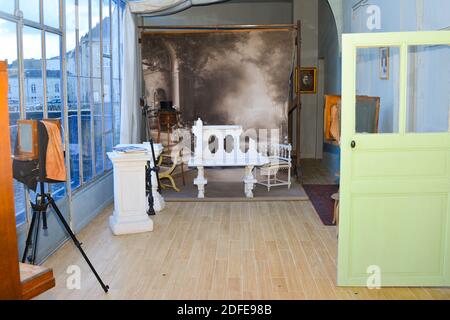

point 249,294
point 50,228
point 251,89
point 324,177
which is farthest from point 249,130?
point 249,294

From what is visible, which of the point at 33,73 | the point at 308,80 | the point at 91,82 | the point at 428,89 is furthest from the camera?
the point at 308,80

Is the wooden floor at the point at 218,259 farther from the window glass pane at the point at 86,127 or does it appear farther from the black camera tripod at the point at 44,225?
the window glass pane at the point at 86,127

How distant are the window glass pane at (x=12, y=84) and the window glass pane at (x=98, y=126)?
8.63 feet

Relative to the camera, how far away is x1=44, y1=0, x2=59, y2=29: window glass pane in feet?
18.1

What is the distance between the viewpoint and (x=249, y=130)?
9.85 m

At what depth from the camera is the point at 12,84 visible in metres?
4.65

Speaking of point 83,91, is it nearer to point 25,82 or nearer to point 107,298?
point 25,82

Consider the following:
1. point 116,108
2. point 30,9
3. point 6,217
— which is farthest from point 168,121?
point 6,217

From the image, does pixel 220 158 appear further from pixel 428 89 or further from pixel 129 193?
pixel 428 89

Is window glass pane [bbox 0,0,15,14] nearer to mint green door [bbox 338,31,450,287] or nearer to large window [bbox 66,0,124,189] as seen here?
large window [bbox 66,0,124,189]

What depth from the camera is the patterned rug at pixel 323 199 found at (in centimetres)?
689

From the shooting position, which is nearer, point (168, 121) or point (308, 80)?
point (168, 121)

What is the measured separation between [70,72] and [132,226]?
1.94 meters

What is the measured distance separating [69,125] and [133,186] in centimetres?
104
